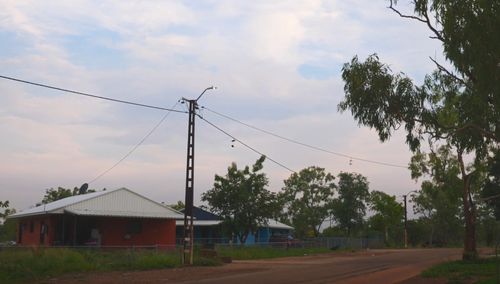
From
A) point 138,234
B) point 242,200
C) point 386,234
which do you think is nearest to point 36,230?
point 138,234

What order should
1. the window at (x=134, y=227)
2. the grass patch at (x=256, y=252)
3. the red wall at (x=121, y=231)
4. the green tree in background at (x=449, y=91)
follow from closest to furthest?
the green tree in background at (x=449, y=91)
the grass patch at (x=256, y=252)
the red wall at (x=121, y=231)
the window at (x=134, y=227)

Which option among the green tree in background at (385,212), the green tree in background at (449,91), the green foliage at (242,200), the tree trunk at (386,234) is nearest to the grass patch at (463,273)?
the green tree in background at (449,91)

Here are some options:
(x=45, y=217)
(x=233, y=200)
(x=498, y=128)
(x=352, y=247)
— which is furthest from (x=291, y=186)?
(x=498, y=128)

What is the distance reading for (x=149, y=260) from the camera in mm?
32156

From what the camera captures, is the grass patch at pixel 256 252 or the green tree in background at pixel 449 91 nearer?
the green tree in background at pixel 449 91

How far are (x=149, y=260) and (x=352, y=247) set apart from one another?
121 ft

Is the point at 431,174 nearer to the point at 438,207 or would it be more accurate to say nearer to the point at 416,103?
the point at 416,103

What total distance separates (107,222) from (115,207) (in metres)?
1.30

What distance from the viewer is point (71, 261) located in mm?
29266

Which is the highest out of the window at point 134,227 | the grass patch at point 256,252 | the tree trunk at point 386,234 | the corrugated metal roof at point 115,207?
the corrugated metal roof at point 115,207

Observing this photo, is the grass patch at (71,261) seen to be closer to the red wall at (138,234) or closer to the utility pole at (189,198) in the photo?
the utility pole at (189,198)

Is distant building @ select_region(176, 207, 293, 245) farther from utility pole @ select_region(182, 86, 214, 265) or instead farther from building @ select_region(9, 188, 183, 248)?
utility pole @ select_region(182, 86, 214, 265)

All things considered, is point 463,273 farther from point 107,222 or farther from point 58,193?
point 58,193

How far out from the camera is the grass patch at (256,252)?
42844mm
